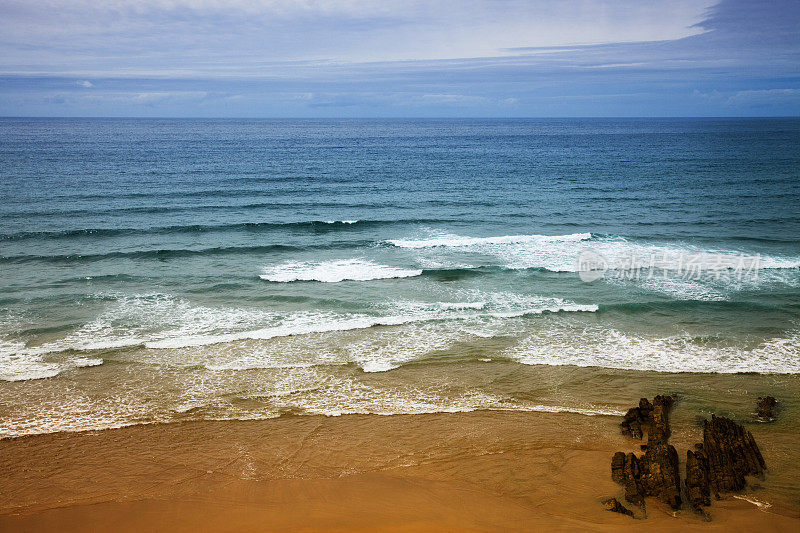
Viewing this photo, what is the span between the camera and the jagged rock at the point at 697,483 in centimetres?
901

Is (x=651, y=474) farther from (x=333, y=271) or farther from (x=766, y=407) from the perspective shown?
(x=333, y=271)

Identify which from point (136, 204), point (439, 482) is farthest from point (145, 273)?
point (439, 482)

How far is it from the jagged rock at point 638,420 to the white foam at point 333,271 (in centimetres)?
1171

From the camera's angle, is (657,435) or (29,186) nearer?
(657,435)

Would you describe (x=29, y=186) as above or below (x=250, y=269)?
above

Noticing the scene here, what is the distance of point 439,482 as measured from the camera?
10.1 metres

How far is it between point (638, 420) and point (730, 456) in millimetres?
1885

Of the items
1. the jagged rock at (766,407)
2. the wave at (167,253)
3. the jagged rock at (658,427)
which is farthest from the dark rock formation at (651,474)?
the wave at (167,253)

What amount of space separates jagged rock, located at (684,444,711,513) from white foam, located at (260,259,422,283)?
13802 millimetres

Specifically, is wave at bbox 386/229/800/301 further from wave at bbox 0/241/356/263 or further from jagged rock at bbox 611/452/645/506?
jagged rock at bbox 611/452/645/506

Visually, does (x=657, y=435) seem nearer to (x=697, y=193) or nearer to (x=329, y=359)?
(x=329, y=359)

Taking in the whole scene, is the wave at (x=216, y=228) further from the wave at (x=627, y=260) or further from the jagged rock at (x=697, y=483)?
the jagged rock at (x=697, y=483)

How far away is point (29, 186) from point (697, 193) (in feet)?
161

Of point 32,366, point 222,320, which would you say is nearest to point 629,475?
point 222,320
